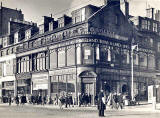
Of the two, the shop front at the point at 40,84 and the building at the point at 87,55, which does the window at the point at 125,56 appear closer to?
the building at the point at 87,55

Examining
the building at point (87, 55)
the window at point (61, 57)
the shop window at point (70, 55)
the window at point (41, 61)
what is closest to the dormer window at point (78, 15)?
the building at point (87, 55)

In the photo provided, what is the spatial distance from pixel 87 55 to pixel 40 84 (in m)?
11.3

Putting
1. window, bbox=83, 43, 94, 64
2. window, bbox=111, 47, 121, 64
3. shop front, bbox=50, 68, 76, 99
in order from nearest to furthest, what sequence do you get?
shop front, bbox=50, 68, 76, 99 → window, bbox=83, 43, 94, 64 → window, bbox=111, 47, 121, 64

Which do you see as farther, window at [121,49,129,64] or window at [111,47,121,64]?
window at [121,49,129,64]

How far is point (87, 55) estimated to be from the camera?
1559 inches

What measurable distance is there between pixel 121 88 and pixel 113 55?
516cm

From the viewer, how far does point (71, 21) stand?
45.5 meters

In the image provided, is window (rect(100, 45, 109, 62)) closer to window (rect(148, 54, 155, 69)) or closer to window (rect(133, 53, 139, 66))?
window (rect(133, 53, 139, 66))

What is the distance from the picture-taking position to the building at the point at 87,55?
3966 centimetres

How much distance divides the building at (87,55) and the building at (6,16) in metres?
10.0

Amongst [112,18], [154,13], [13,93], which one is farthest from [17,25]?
[154,13]

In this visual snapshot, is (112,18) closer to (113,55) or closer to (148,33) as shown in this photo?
(113,55)

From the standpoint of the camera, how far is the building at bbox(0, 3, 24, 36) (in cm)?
5950

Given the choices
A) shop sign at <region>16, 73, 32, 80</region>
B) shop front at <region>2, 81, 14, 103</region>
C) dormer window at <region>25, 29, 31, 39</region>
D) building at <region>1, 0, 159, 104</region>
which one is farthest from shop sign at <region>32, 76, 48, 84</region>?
dormer window at <region>25, 29, 31, 39</region>
